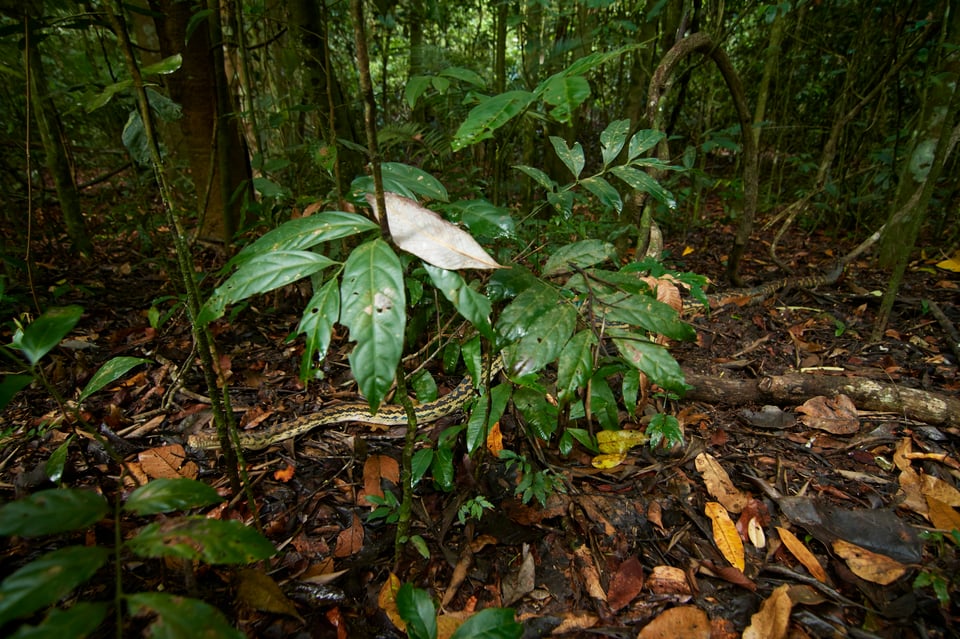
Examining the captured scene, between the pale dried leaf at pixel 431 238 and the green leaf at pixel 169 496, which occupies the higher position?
the pale dried leaf at pixel 431 238

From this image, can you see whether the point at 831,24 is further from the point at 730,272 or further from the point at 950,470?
the point at 950,470

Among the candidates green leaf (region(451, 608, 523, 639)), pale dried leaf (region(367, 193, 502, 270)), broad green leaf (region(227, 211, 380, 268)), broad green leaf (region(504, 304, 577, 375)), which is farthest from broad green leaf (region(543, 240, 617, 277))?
green leaf (region(451, 608, 523, 639))

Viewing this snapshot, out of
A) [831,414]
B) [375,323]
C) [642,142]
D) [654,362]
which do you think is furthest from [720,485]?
[375,323]

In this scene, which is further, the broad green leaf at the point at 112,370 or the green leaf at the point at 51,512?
the broad green leaf at the point at 112,370

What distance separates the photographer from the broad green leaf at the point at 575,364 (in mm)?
1005

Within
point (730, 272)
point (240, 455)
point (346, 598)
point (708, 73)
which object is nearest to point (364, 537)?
point (346, 598)

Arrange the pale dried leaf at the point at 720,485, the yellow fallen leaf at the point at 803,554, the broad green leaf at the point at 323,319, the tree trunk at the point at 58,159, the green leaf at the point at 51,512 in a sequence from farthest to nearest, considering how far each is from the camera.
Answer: the tree trunk at the point at 58,159 < the pale dried leaf at the point at 720,485 < the yellow fallen leaf at the point at 803,554 < the broad green leaf at the point at 323,319 < the green leaf at the point at 51,512

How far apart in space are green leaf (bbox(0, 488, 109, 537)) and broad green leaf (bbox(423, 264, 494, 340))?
803mm

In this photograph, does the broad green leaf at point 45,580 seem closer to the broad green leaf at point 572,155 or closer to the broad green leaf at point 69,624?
the broad green leaf at point 69,624

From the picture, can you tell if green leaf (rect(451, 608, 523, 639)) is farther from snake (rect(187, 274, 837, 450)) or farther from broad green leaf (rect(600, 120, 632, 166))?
broad green leaf (rect(600, 120, 632, 166))

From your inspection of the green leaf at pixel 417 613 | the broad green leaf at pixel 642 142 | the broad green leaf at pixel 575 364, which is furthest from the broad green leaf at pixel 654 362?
the green leaf at pixel 417 613

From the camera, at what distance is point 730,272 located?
3.98 m

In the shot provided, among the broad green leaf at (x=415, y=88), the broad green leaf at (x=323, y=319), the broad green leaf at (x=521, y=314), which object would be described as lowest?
the broad green leaf at (x=521, y=314)

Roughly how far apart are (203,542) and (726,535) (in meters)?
1.83
